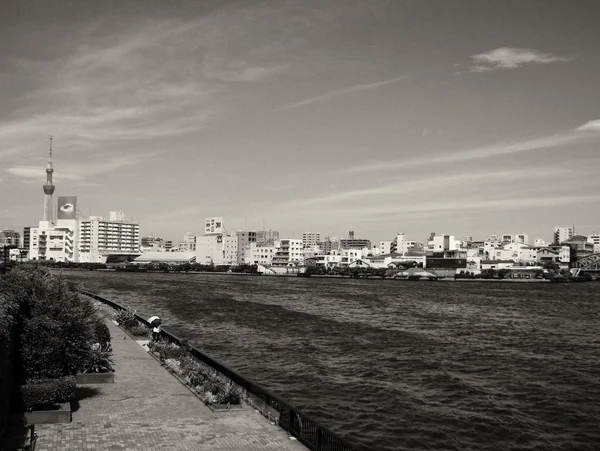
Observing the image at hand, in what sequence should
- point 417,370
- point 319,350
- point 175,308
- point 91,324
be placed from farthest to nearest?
point 175,308 → point 319,350 → point 417,370 → point 91,324

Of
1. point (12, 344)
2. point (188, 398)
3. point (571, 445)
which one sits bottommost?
point (571, 445)

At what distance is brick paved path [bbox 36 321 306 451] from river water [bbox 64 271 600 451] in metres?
6.03

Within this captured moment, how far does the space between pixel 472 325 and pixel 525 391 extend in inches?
1104

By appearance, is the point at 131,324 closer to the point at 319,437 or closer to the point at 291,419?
the point at 291,419

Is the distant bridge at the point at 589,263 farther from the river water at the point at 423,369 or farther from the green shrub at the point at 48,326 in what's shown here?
the green shrub at the point at 48,326

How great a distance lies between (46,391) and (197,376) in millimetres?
6366

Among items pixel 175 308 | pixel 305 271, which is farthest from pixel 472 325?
pixel 305 271

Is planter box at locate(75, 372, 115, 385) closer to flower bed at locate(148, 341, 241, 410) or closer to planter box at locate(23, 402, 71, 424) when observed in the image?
flower bed at locate(148, 341, 241, 410)

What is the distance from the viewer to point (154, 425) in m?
16.4

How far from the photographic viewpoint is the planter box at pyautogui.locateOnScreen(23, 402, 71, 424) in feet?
52.6

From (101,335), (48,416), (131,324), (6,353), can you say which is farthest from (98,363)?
(131,324)

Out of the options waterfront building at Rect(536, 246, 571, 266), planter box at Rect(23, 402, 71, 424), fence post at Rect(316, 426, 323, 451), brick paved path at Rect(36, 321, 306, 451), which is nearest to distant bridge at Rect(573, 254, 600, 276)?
waterfront building at Rect(536, 246, 571, 266)

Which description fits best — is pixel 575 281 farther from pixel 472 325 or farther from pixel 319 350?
pixel 319 350

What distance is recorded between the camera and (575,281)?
536ft
